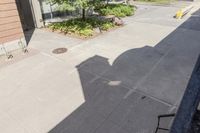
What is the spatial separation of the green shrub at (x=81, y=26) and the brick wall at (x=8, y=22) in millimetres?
3301

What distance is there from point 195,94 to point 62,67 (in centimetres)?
681

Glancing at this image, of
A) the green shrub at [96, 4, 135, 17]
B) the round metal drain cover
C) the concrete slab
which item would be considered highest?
the green shrub at [96, 4, 135, 17]

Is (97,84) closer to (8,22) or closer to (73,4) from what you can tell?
(8,22)

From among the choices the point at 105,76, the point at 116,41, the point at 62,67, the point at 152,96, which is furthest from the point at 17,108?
the point at 116,41

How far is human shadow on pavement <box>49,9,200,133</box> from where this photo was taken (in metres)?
4.67

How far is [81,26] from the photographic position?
11.7 metres

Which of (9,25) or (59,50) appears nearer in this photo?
(9,25)

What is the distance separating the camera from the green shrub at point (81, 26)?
36.3 feet

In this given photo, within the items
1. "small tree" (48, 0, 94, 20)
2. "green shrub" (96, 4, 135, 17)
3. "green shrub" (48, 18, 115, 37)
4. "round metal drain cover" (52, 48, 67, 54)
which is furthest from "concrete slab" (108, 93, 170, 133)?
"green shrub" (96, 4, 135, 17)

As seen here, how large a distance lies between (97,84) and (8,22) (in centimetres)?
561

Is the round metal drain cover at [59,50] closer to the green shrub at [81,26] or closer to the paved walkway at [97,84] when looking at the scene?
the paved walkway at [97,84]

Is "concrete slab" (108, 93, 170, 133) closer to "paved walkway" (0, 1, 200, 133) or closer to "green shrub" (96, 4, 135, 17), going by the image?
"paved walkway" (0, 1, 200, 133)

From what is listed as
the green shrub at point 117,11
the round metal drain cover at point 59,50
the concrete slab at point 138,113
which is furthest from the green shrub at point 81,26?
the concrete slab at point 138,113

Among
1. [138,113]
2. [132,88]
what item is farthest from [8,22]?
[138,113]
